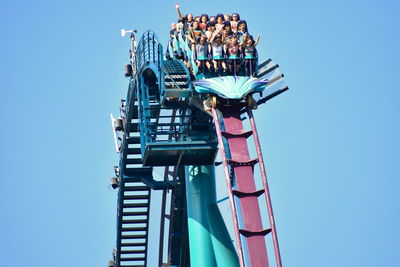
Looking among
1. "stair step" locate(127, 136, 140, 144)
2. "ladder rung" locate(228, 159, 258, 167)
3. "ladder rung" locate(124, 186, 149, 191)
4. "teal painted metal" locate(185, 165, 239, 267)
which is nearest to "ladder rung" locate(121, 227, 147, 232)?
"ladder rung" locate(124, 186, 149, 191)

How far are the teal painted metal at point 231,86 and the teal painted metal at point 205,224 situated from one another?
5.39m

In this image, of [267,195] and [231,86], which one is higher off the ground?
[231,86]

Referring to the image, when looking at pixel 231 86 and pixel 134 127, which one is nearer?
pixel 231 86

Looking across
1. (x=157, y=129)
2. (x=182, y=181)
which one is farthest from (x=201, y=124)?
(x=182, y=181)

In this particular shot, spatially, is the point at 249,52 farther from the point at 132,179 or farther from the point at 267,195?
the point at 132,179

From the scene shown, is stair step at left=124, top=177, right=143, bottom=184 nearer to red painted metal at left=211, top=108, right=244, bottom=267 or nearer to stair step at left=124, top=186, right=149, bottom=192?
stair step at left=124, top=186, right=149, bottom=192

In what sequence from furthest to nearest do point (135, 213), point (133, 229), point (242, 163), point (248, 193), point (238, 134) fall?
point (133, 229)
point (135, 213)
point (238, 134)
point (242, 163)
point (248, 193)

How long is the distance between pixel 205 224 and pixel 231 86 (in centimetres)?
648

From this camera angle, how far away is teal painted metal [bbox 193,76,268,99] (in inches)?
1903

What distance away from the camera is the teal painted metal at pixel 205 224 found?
51406 millimetres

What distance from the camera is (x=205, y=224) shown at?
52.5 m

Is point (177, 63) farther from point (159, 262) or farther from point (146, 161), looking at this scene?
point (159, 262)

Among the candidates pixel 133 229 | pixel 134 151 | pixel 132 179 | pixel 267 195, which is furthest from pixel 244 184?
pixel 133 229

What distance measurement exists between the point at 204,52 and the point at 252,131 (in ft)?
11.2
